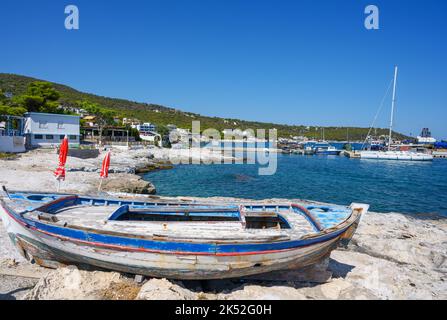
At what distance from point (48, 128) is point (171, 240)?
4582 cm

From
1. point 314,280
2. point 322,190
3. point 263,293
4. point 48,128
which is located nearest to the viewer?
point 263,293

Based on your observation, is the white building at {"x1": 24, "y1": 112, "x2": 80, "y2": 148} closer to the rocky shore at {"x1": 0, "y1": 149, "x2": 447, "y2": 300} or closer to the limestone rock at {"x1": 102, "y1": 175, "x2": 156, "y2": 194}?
the limestone rock at {"x1": 102, "y1": 175, "x2": 156, "y2": 194}

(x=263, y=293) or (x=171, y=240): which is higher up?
(x=171, y=240)

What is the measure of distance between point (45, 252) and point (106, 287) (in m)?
2.43

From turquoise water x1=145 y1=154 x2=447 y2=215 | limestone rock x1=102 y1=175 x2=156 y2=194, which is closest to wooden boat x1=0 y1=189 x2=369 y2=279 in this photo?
limestone rock x1=102 y1=175 x2=156 y2=194

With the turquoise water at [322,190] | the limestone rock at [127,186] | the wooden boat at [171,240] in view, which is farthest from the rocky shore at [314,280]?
the turquoise water at [322,190]

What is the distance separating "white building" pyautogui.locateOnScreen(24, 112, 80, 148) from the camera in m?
42.8

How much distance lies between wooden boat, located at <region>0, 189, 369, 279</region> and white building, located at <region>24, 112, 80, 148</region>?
39.2 meters

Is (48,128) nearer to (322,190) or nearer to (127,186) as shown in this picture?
(127,186)

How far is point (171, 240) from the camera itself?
289 inches

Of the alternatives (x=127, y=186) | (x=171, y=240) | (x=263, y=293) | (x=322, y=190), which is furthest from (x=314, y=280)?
(x=322, y=190)
